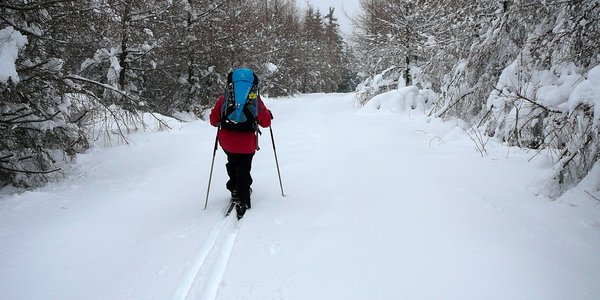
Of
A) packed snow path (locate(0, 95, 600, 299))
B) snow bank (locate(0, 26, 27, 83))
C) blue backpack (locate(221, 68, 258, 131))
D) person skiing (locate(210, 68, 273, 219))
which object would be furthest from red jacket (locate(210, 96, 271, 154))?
snow bank (locate(0, 26, 27, 83))

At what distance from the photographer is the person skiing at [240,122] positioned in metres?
4.72

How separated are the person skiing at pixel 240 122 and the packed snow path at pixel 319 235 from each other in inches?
15.5

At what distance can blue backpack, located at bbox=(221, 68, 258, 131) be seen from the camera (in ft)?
15.4

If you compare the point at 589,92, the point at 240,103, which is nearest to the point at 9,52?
the point at 240,103

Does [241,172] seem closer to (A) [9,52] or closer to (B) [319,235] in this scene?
(B) [319,235]

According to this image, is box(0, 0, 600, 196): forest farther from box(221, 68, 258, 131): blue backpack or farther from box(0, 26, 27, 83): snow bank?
box(221, 68, 258, 131): blue backpack

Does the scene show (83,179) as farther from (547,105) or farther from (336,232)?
(547,105)

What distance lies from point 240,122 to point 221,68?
1304 centimetres

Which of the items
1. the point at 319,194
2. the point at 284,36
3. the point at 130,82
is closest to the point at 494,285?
the point at 319,194

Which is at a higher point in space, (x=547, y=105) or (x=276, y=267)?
(x=547, y=105)

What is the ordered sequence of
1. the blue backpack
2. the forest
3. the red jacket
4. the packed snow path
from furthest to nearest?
the red jacket
the blue backpack
the forest
the packed snow path

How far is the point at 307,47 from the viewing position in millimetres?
38844

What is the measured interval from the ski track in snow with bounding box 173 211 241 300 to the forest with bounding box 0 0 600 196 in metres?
3.20

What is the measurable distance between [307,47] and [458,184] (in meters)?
35.8
